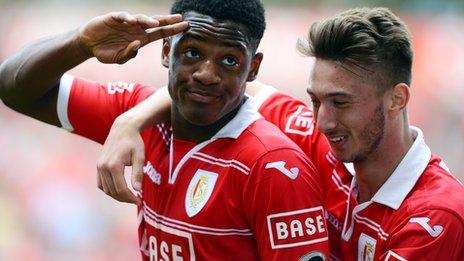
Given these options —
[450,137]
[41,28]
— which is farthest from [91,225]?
[450,137]

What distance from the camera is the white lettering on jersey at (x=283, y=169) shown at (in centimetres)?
246

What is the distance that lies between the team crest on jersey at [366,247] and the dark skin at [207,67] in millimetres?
512

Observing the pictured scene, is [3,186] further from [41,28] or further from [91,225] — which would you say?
[41,28]

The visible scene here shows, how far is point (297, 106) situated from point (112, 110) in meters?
0.57

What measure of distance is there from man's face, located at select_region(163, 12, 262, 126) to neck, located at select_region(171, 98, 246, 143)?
0.18 ft

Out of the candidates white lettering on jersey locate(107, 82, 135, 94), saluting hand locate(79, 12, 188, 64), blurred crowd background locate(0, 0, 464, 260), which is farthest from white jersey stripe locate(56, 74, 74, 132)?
blurred crowd background locate(0, 0, 464, 260)

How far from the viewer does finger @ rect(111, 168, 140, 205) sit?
2.47 metres

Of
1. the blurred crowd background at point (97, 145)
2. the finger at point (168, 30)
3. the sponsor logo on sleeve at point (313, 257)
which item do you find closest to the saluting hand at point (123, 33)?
the finger at point (168, 30)

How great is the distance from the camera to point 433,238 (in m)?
2.43

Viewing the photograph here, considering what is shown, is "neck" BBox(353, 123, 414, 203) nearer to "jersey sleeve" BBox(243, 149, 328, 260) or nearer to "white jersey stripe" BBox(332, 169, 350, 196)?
"white jersey stripe" BBox(332, 169, 350, 196)

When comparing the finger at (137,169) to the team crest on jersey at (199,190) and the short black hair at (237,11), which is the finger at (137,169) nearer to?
the team crest on jersey at (199,190)

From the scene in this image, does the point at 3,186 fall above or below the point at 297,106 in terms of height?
below

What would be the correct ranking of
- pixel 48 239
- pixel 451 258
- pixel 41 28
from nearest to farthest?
pixel 451 258 < pixel 48 239 < pixel 41 28

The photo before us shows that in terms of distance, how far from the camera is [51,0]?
6859 mm
